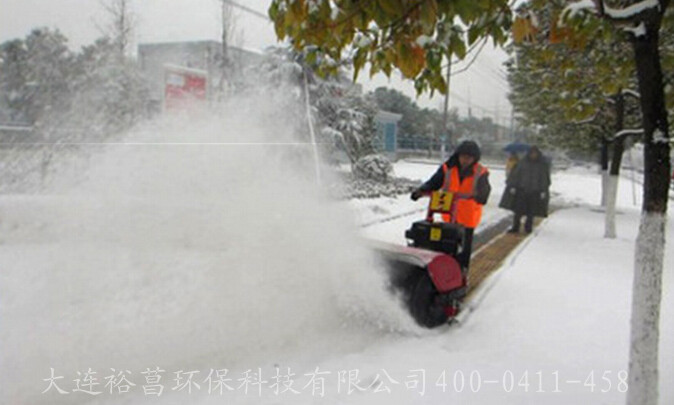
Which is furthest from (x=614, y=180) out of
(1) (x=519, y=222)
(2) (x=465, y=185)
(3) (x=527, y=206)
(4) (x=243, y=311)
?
(4) (x=243, y=311)

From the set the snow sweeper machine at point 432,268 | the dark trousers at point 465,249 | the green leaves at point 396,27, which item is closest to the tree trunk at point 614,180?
the dark trousers at point 465,249

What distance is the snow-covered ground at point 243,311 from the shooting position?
3.71 metres

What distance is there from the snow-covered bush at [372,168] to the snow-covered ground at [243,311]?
12.6 m

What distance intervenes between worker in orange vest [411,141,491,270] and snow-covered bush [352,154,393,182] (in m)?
13.6

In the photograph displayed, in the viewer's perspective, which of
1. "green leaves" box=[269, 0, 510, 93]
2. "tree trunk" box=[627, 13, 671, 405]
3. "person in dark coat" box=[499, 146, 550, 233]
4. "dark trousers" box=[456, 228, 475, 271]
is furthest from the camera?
"person in dark coat" box=[499, 146, 550, 233]

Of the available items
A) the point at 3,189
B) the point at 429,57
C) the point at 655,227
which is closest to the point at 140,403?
the point at 429,57

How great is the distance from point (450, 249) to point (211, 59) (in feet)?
40.4

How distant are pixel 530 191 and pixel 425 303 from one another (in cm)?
740

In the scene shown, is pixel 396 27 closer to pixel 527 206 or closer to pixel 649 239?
pixel 649 239

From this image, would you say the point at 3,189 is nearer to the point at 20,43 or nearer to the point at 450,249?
the point at 20,43

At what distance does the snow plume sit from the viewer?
158 inches

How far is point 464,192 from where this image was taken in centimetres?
536

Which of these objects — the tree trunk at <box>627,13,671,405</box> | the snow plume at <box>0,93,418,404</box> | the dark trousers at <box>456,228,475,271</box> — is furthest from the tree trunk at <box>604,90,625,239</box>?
the tree trunk at <box>627,13,671,405</box>

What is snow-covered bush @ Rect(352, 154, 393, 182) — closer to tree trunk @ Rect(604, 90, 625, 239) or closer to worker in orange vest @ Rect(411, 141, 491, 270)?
tree trunk @ Rect(604, 90, 625, 239)
